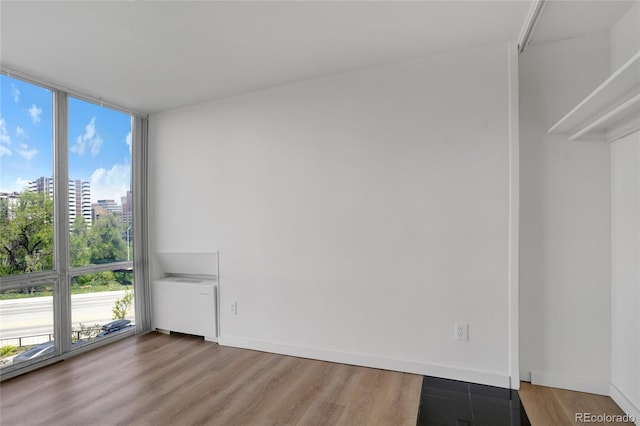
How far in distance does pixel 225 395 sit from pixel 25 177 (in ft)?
8.34

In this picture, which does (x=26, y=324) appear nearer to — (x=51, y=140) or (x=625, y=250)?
(x=51, y=140)

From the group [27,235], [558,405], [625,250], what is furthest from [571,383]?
[27,235]

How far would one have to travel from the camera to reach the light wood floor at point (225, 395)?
2.00 metres

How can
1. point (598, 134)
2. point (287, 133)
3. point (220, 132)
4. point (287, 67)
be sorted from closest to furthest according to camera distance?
point (598, 134) < point (287, 67) < point (287, 133) < point (220, 132)

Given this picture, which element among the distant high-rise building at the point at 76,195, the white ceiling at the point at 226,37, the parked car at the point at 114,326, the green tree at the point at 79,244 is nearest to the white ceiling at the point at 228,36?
the white ceiling at the point at 226,37

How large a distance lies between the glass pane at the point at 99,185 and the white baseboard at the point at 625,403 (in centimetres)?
447

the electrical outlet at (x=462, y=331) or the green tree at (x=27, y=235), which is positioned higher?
the green tree at (x=27, y=235)

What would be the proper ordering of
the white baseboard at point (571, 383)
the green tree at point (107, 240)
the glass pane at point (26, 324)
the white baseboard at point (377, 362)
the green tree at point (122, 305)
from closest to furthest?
the white baseboard at point (571, 383) → the white baseboard at point (377, 362) → the glass pane at point (26, 324) → the green tree at point (107, 240) → the green tree at point (122, 305)

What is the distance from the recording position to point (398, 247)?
2.59 meters

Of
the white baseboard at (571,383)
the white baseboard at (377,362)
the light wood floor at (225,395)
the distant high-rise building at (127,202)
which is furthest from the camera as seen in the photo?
the distant high-rise building at (127,202)

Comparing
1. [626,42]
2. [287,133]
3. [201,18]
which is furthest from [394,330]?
[201,18]

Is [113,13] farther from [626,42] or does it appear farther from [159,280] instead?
[626,42]

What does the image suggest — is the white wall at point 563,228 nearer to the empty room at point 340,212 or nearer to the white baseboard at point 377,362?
the empty room at point 340,212

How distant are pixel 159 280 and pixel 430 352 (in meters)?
3.04
